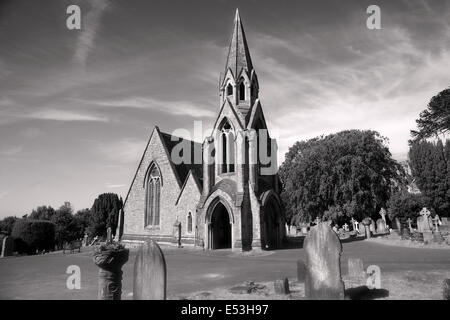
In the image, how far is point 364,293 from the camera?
9031mm

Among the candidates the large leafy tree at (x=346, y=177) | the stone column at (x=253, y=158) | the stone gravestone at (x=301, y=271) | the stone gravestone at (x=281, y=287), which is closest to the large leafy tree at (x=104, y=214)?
the large leafy tree at (x=346, y=177)

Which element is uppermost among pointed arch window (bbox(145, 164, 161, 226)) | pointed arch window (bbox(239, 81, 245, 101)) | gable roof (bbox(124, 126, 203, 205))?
pointed arch window (bbox(239, 81, 245, 101))

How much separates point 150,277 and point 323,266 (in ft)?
15.7

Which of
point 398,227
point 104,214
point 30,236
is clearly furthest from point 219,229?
point 104,214

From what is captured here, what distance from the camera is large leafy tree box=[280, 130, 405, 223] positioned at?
104 ft

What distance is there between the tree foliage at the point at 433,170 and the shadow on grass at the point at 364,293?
40005 mm

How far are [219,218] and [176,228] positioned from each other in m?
4.19

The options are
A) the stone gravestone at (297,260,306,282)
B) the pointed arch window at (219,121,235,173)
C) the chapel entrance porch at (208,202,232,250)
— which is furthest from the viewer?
the pointed arch window at (219,121,235,173)

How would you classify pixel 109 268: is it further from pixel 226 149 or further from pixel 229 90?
pixel 229 90

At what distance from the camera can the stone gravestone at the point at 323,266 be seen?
8.25 meters

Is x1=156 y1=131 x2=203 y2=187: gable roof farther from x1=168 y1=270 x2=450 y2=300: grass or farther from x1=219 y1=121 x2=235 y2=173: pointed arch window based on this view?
x1=168 y1=270 x2=450 y2=300: grass

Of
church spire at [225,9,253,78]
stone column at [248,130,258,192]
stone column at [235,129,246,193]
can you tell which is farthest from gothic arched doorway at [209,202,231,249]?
church spire at [225,9,253,78]
